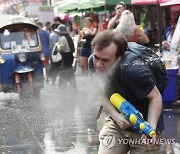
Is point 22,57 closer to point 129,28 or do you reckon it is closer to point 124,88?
point 129,28

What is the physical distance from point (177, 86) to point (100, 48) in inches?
233

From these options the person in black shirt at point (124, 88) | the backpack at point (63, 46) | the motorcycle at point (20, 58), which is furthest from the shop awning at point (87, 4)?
the person in black shirt at point (124, 88)

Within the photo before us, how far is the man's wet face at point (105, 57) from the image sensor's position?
316 centimetres

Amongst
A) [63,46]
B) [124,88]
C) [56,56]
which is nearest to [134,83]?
[124,88]

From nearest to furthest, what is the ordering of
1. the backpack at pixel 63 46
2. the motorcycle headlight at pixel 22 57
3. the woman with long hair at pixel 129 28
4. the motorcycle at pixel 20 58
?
the woman with long hair at pixel 129 28 < the motorcycle at pixel 20 58 < the motorcycle headlight at pixel 22 57 < the backpack at pixel 63 46

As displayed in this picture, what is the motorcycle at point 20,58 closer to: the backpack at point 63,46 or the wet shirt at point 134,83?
the backpack at point 63,46

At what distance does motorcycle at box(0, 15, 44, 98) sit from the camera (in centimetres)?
1020

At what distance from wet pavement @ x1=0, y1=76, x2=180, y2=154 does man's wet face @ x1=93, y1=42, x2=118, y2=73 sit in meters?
2.82

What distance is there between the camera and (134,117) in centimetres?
310

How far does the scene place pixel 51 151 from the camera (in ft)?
19.8

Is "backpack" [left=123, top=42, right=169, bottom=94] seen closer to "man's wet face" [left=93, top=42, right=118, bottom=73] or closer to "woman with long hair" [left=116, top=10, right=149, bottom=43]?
"man's wet face" [left=93, top=42, right=118, bottom=73]

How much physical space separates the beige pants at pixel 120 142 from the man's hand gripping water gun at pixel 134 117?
0.17 meters

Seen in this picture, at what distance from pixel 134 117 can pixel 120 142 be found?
15.5 inches

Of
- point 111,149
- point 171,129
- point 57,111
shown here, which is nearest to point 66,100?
point 57,111
